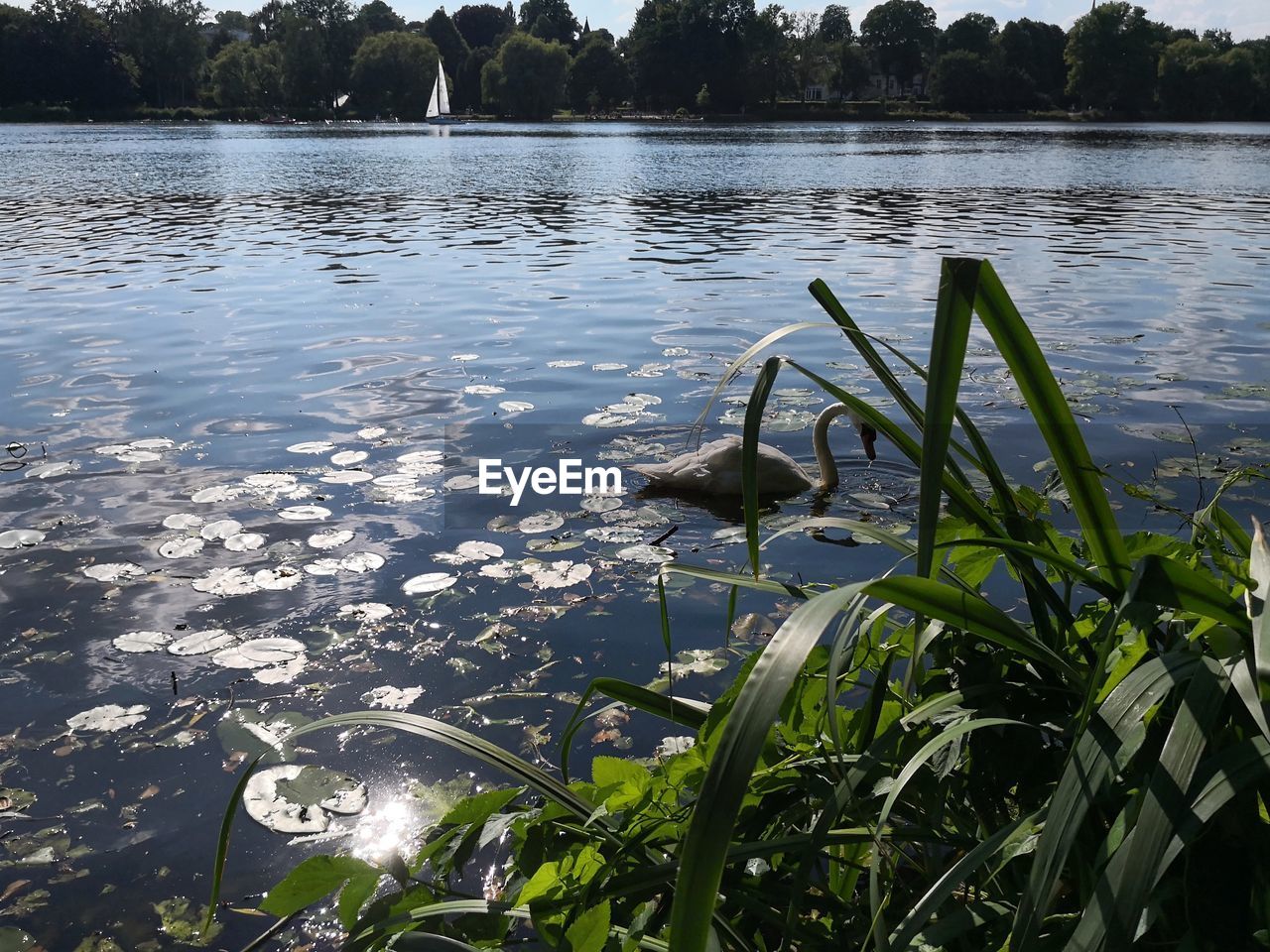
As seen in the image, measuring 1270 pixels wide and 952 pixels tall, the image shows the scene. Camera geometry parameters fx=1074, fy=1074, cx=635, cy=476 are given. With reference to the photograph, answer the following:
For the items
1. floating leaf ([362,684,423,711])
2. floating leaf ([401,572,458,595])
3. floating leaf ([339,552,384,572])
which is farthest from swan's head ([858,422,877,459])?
floating leaf ([362,684,423,711])

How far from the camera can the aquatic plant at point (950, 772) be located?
129 centimetres

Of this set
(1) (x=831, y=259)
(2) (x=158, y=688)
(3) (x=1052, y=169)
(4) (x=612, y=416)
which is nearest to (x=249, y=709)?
(2) (x=158, y=688)

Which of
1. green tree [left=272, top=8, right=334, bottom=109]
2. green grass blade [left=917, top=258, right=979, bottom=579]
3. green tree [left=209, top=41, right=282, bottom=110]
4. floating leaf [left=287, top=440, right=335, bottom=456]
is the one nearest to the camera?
green grass blade [left=917, top=258, right=979, bottom=579]

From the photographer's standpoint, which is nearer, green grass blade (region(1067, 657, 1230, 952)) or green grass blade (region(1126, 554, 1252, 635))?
green grass blade (region(1067, 657, 1230, 952))

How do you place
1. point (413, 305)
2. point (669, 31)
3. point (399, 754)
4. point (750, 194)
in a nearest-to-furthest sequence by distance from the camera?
point (399, 754), point (413, 305), point (750, 194), point (669, 31)

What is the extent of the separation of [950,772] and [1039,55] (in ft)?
446

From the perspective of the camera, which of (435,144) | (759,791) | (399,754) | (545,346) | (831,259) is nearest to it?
(759,791)

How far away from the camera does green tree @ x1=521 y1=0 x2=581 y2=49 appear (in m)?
164

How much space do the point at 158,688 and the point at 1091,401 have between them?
22.5ft

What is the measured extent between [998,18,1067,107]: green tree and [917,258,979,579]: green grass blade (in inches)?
5193

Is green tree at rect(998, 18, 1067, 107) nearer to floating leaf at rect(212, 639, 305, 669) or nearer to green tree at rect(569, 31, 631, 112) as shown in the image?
green tree at rect(569, 31, 631, 112)

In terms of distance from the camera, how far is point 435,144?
6331 cm

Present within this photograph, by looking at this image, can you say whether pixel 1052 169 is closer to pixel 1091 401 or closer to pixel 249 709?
pixel 1091 401

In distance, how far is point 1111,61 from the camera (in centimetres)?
11081
